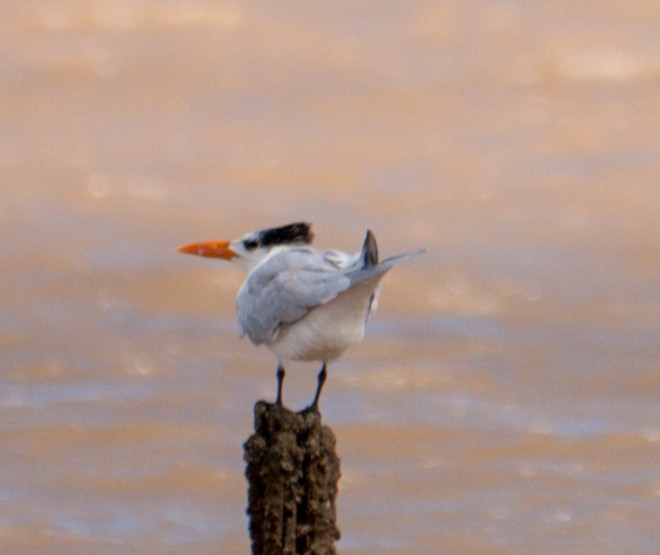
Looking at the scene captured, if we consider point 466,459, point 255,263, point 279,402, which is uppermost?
point 466,459

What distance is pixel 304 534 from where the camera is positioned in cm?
913

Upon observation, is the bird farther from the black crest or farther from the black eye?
the black eye

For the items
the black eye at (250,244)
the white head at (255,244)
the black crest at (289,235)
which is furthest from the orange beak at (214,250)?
the black crest at (289,235)

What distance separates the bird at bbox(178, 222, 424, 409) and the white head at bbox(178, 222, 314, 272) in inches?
8.2

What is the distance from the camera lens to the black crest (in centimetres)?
1082

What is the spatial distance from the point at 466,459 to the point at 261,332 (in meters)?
6.79

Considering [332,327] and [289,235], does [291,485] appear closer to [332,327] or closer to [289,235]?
[332,327]

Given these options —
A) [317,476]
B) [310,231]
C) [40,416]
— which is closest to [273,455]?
[317,476]

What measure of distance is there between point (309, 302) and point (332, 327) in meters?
0.17

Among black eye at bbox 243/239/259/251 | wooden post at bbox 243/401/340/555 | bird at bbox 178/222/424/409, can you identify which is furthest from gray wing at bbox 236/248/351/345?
wooden post at bbox 243/401/340/555

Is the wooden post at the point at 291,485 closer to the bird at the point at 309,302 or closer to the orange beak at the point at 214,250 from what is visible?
the bird at the point at 309,302

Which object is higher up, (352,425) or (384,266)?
(352,425)

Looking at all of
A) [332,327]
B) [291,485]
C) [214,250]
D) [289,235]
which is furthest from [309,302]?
[214,250]

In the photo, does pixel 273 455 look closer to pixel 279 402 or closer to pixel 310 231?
pixel 279 402
